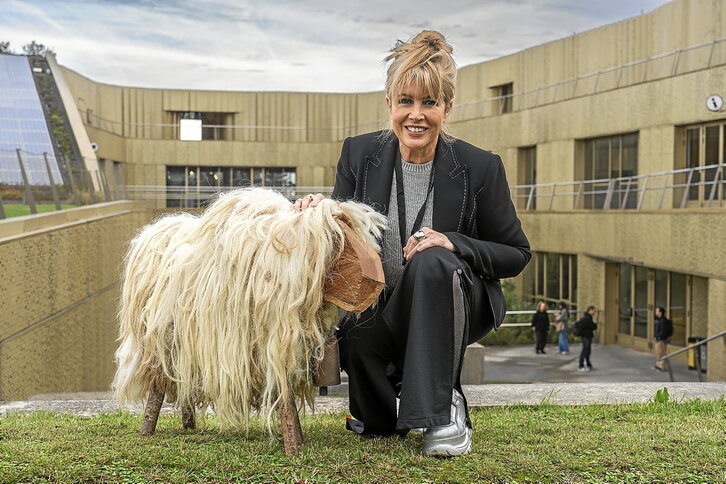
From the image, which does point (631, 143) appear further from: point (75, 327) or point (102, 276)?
point (75, 327)

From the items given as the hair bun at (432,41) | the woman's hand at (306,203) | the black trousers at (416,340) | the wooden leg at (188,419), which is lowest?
the wooden leg at (188,419)

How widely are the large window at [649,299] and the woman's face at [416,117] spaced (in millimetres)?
19879

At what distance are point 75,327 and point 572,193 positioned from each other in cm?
1766

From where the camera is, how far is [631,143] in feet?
87.6

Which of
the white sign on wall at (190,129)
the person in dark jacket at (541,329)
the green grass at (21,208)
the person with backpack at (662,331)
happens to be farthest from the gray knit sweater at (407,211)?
the white sign on wall at (190,129)

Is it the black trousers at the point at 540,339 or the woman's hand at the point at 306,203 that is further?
the black trousers at the point at 540,339

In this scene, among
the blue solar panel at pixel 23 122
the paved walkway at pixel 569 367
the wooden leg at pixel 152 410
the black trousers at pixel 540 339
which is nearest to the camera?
the wooden leg at pixel 152 410

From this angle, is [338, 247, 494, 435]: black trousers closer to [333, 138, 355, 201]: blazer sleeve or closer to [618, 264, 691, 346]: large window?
[333, 138, 355, 201]: blazer sleeve

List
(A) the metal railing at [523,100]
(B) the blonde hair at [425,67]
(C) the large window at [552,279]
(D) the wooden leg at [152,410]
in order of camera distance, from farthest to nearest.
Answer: (C) the large window at [552,279], (A) the metal railing at [523,100], (D) the wooden leg at [152,410], (B) the blonde hair at [425,67]

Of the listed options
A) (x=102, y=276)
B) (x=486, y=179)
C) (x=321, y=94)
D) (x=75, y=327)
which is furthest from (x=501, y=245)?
(x=321, y=94)

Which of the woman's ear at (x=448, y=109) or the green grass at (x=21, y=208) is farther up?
the woman's ear at (x=448, y=109)

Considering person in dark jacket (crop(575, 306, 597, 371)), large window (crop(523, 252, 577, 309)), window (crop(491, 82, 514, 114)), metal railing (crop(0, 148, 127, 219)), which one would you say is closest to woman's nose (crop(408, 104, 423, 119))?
metal railing (crop(0, 148, 127, 219))

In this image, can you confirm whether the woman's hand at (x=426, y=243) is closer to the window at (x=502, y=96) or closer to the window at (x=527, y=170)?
the window at (x=527, y=170)

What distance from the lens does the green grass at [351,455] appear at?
3330 mm
